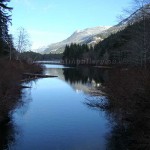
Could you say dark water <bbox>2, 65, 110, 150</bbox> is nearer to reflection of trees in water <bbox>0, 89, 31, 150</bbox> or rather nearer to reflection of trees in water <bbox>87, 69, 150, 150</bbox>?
reflection of trees in water <bbox>0, 89, 31, 150</bbox>

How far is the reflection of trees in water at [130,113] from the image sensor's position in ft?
51.5

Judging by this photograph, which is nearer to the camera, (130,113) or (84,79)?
(130,113)

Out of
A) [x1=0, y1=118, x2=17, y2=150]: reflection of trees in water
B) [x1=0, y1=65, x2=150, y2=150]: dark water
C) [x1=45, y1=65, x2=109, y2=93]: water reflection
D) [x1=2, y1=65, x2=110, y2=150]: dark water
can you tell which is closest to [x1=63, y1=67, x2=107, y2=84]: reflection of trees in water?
[x1=45, y1=65, x2=109, y2=93]: water reflection

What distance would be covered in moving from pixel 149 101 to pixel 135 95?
7.54 feet

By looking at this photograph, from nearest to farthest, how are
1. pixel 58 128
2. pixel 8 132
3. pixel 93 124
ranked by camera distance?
pixel 8 132
pixel 58 128
pixel 93 124

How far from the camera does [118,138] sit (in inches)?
739

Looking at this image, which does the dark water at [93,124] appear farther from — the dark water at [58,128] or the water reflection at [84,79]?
the water reflection at [84,79]

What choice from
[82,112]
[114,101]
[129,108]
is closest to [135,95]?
[129,108]

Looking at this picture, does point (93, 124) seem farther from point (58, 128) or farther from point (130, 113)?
point (130, 113)

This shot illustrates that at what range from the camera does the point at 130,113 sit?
64.7 ft

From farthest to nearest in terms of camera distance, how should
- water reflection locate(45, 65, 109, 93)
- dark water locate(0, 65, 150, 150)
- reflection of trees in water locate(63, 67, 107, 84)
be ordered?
reflection of trees in water locate(63, 67, 107, 84) → water reflection locate(45, 65, 109, 93) → dark water locate(0, 65, 150, 150)

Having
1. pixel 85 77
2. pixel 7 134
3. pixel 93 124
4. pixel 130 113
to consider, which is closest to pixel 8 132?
pixel 7 134

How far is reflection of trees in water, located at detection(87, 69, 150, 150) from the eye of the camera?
15711 mm

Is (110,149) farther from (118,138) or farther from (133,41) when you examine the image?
(133,41)
